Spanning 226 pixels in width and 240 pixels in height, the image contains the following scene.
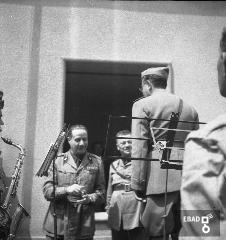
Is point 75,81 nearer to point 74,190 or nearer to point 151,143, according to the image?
point 74,190

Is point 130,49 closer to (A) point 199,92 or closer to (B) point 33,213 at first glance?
(A) point 199,92

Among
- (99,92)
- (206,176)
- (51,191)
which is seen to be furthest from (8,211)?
(206,176)

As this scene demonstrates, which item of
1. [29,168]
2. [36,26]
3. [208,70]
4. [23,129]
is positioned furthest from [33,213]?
[208,70]

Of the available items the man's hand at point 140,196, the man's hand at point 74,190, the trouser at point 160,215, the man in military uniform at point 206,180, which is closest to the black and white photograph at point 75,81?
the man's hand at point 74,190

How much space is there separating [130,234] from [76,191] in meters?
0.84

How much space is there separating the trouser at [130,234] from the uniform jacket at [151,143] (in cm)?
114

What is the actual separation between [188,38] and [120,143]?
7.37ft

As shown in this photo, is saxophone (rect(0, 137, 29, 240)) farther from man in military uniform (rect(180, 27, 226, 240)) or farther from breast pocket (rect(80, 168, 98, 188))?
man in military uniform (rect(180, 27, 226, 240))

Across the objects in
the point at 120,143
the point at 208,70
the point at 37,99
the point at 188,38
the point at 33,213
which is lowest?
the point at 33,213

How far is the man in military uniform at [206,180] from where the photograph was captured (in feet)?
3.88

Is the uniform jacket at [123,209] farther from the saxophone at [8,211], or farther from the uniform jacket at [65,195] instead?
the saxophone at [8,211]

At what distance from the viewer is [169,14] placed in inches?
252

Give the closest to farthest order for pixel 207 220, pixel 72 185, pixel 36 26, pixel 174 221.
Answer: pixel 207 220 → pixel 174 221 → pixel 72 185 → pixel 36 26

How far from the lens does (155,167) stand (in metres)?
3.63
